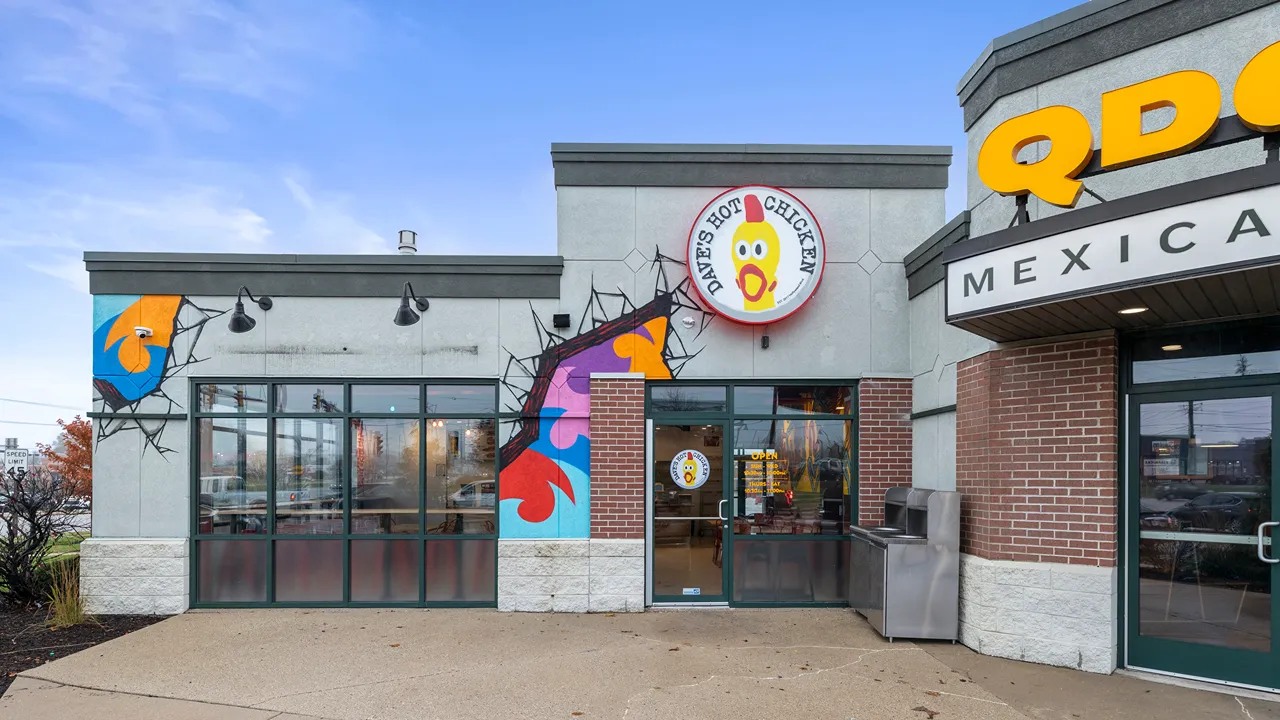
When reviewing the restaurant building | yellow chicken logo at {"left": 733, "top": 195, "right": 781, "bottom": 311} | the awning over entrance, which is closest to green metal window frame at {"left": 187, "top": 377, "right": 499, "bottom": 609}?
the restaurant building

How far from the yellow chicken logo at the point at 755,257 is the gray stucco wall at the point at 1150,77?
2334mm

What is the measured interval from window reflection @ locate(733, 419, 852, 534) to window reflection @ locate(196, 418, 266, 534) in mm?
5726

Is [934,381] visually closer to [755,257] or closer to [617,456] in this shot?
[755,257]

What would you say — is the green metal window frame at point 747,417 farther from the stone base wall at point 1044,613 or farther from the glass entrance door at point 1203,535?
the glass entrance door at point 1203,535

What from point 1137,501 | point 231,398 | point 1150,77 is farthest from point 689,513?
point 1150,77

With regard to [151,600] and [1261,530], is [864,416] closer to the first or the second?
[1261,530]

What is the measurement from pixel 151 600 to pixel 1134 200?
34.2ft

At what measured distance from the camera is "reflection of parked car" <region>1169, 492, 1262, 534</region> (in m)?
5.50

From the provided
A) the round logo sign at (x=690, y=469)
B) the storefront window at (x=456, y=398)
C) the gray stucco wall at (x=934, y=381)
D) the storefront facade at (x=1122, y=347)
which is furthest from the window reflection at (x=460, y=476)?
the storefront facade at (x=1122, y=347)

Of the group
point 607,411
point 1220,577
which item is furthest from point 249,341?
point 1220,577

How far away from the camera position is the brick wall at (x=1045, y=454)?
241 inches

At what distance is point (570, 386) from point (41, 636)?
605 cm

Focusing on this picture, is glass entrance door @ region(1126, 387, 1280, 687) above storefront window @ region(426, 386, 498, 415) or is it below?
below

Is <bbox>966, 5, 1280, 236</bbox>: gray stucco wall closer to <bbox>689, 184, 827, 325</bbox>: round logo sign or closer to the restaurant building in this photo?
the restaurant building
